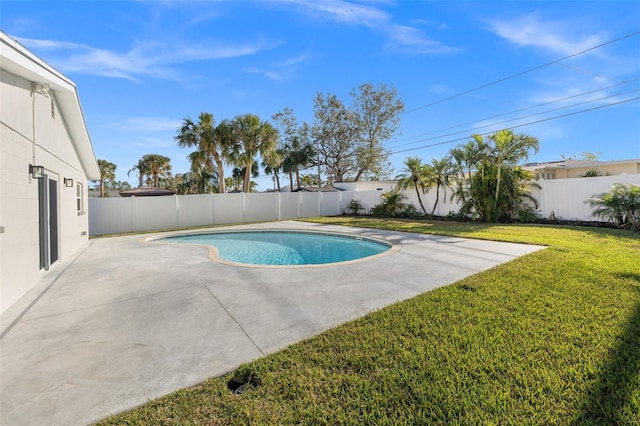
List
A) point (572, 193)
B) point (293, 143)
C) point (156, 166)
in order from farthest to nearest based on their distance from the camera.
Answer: point (156, 166) < point (293, 143) < point (572, 193)

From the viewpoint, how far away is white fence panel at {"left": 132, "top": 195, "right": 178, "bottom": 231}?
14516mm

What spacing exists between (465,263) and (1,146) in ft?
25.6

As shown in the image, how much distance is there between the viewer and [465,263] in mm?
5930

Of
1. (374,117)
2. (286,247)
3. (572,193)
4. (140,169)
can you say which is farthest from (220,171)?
(140,169)

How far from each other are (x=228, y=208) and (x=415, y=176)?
35.7 ft

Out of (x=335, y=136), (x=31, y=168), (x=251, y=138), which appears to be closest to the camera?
(x=31, y=168)

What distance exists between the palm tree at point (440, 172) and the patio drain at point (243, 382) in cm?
1455

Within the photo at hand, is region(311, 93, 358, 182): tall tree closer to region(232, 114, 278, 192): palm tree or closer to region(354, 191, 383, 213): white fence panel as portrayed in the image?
region(354, 191, 383, 213): white fence panel

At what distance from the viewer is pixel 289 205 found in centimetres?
1914

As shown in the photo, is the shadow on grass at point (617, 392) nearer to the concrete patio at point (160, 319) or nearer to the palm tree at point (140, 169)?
the concrete patio at point (160, 319)

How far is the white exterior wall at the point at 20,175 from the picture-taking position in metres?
3.94

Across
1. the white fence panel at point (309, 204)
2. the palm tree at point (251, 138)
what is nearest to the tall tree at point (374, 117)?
the white fence panel at point (309, 204)

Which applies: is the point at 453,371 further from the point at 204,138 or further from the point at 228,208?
the point at 204,138

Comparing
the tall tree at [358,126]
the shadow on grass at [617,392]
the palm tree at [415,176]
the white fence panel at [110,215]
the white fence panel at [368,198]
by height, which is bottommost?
the shadow on grass at [617,392]
